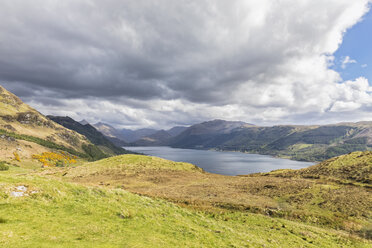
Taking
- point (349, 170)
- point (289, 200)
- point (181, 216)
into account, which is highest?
point (181, 216)

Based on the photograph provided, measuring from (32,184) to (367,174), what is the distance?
8303cm

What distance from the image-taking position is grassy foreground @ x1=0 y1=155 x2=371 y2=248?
41.8 feet

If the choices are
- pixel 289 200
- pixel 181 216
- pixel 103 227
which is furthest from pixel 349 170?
pixel 103 227

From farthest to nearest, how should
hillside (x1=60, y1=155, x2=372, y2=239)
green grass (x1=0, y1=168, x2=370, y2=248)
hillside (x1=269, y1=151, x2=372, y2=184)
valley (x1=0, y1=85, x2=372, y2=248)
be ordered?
hillside (x1=269, y1=151, x2=372, y2=184) < hillside (x1=60, y1=155, x2=372, y2=239) < valley (x1=0, y1=85, x2=372, y2=248) < green grass (x1=0, y1=168, x2=370, y2=248)

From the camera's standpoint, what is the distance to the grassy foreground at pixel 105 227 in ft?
41.8

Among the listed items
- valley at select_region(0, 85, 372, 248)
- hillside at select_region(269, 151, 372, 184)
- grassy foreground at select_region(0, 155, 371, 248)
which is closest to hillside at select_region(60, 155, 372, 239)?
valley at select_region(0, 85, 372, 248)

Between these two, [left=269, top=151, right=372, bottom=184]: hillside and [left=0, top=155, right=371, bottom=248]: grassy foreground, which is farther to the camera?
[left=269, top=151, right=372, bottom=184]: hillside

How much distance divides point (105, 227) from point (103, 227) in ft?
0.75

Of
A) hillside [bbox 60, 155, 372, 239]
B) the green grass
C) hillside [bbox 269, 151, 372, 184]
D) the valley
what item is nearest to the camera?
the green grass

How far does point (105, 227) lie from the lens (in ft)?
51.3

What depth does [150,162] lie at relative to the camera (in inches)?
3644

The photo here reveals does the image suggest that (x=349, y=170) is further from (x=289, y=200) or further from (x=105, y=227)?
(x=105, y=227)

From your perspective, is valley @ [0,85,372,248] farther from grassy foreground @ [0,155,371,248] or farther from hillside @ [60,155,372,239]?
hillside @ [60,155,372,239]

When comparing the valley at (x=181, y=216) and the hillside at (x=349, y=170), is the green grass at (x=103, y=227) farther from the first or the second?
the hillside at (x=349, y=170)
